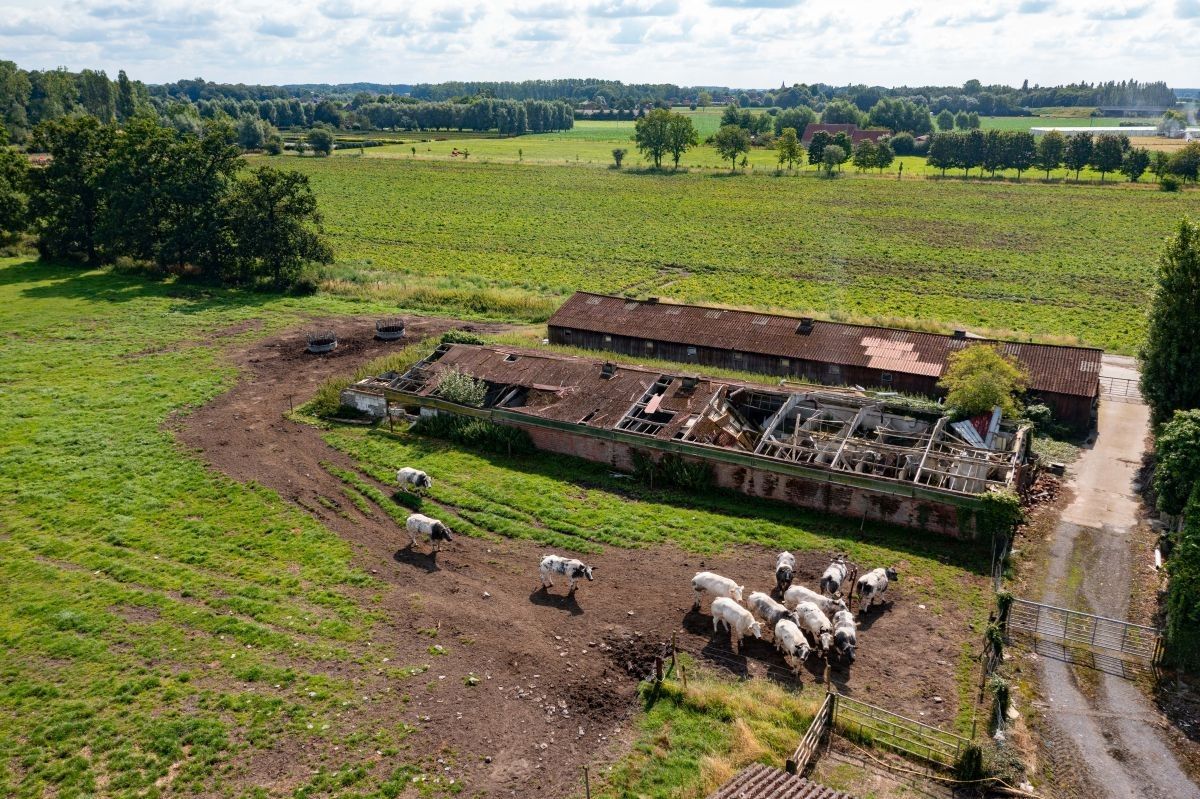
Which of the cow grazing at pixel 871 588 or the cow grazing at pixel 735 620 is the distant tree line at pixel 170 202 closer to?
the cow grazing at pixel 735 620

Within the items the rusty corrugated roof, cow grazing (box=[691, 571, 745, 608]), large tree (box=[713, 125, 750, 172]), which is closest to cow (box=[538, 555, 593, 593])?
cow grazing (box=[691, 571, 745, 608])

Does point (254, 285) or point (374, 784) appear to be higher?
point (254, 285)

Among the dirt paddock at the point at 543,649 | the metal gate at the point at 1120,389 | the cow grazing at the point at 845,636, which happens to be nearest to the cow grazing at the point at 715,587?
the dirt paddock at the point at 543,649

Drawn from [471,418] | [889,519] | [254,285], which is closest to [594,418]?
[471,418]

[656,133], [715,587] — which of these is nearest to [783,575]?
[715,587]

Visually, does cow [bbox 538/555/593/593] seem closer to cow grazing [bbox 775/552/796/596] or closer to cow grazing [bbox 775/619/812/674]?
cow grazing [bbox 775/552/796/596]

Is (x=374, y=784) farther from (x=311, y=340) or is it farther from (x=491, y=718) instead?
(x=311, y=340)
